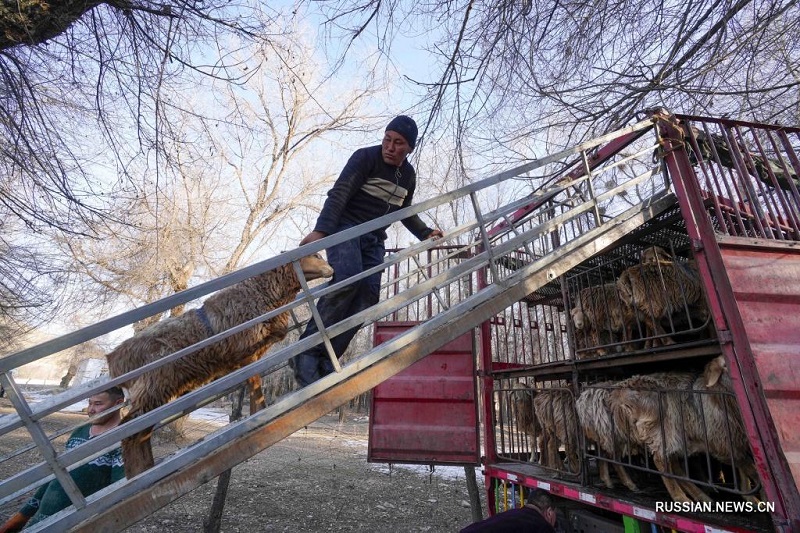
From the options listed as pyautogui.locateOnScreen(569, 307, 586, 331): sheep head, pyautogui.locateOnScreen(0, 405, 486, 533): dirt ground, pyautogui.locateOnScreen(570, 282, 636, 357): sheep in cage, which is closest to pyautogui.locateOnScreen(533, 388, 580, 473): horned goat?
pyautogui.locateOnScreen(570, 282, 636, 357): sheep in cage

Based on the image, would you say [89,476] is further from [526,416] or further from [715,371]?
[715,371]

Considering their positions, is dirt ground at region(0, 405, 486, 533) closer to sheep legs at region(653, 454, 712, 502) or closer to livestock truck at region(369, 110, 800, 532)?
livestock truck at region(369, 110, 800, 532)

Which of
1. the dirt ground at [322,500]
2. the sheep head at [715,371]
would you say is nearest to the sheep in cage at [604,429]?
the sheep head at [715,371]

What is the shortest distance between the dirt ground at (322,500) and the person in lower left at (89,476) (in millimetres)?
3950

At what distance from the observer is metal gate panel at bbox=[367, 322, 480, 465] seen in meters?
A: 5.36

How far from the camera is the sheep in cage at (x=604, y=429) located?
3.72 metres

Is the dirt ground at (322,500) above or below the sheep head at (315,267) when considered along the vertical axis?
below

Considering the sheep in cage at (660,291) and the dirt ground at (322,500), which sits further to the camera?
the dirt ground at (322,500)

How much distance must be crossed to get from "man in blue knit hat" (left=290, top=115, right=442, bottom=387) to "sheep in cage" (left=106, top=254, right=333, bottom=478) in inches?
9.5

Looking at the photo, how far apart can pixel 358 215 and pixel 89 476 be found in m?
2.72

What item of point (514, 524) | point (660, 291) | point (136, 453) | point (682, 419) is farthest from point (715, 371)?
point (136, 453)

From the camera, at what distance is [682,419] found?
3311mm

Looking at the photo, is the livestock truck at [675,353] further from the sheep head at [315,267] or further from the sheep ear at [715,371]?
the sheep head at [315,267]

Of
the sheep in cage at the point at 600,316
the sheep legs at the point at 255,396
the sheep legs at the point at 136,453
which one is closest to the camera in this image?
the sheep legs at the point at 136,453
